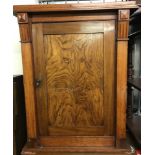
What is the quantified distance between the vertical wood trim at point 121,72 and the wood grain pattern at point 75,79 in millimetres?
111

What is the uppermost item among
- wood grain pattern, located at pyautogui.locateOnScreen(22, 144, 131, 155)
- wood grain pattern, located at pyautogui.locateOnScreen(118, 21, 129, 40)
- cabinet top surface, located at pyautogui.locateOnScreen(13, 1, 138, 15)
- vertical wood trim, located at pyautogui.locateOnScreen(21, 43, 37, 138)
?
cabinet top surface, located at pyautogui.locateOnScreen(13, 1, 138, 15)

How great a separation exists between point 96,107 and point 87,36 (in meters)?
0.47

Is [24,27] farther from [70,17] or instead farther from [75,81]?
[75,81]

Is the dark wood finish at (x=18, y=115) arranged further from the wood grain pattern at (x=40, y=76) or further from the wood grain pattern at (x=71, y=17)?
the wood grain pattern at (x=71, y=17)

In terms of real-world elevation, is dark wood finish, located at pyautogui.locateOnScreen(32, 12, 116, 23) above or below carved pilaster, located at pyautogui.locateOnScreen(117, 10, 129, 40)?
above

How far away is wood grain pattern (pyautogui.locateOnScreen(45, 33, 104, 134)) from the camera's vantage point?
1156mm

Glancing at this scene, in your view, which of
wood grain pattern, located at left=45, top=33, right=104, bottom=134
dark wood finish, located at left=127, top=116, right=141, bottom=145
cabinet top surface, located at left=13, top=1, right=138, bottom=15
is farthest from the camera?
dark wood finish, located at left=127, top=116, right=141, bottom=145

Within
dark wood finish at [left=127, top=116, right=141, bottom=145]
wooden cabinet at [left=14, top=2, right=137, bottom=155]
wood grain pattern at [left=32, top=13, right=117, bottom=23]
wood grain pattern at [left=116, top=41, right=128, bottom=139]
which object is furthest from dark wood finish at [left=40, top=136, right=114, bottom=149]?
wood grain pattern at [left=32, top=13, right=117, bottom=23]

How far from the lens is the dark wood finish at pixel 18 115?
4.39ft

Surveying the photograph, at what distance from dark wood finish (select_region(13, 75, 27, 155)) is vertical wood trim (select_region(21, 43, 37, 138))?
0.58 feet

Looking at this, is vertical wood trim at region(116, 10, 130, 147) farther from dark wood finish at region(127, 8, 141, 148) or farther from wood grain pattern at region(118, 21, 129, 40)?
dark wood finish at region(127, 8, 141, 148)

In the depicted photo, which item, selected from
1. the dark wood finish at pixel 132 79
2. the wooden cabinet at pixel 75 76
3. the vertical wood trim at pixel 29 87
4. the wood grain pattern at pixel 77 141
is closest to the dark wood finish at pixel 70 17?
the wooden cabinet at pixel 75 76

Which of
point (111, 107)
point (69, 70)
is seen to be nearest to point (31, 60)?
point (69, 70)

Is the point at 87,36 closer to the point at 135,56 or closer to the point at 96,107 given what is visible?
the point at 96,107
